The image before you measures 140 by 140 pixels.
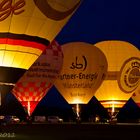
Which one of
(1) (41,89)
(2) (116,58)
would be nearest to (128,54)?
(2) (116,58)

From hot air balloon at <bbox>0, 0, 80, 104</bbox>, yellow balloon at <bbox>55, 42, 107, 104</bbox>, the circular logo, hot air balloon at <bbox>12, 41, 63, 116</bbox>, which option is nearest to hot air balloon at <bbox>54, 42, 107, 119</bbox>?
yellow balloon at <bbox>55, 42, 107, 104</bbox>

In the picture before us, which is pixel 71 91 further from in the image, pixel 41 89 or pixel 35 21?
pixel 35 21

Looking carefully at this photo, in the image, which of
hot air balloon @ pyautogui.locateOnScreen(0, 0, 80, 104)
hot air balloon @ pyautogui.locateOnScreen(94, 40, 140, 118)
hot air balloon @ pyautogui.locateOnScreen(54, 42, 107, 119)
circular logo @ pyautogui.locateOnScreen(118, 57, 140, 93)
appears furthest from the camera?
circular logo @ pyautogui.locateOnScreen(118, 57, 140, 93)

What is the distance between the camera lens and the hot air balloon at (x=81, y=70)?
29.0m

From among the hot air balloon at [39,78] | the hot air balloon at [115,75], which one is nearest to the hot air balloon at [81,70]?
the hot air balloon at [39,78]

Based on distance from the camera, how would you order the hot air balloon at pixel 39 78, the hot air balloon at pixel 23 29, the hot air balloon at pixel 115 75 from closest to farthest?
the hot air balloon at pixel 23 29, the hot air balloon at pixel 39 78, the hot air balloon at pixel 115 75

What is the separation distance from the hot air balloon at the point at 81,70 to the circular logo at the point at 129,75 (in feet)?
7.35

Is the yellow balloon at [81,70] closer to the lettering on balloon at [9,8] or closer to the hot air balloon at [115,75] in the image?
the hot air balloon at [115,75]

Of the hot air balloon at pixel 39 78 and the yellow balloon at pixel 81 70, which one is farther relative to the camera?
the yellow balloon at pixel 81 70

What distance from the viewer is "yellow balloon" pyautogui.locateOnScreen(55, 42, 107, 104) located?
29.0 meters

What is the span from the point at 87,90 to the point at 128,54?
A: 350 centimetres

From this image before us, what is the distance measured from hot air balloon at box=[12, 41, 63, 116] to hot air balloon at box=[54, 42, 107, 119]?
1108 mm

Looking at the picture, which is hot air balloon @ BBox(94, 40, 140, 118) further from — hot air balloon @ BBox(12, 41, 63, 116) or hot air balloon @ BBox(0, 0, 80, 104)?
hot air balloon @ BBox(0, 0, 80, 104)

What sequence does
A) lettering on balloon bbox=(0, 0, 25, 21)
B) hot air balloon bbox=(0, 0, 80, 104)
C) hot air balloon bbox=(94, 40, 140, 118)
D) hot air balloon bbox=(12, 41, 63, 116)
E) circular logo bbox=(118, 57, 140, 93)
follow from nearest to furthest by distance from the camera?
lettering on balloon bbox=(0, 0, 25, 21)
hot air balloon bbox=(0, 0, 80, 104)
hot air balloon bbox=(12, 41, 63, 116)
hot air balloon bbox=(94, 40, 140, 118)
circular logo bbox=(118, 57, 140, 93)
